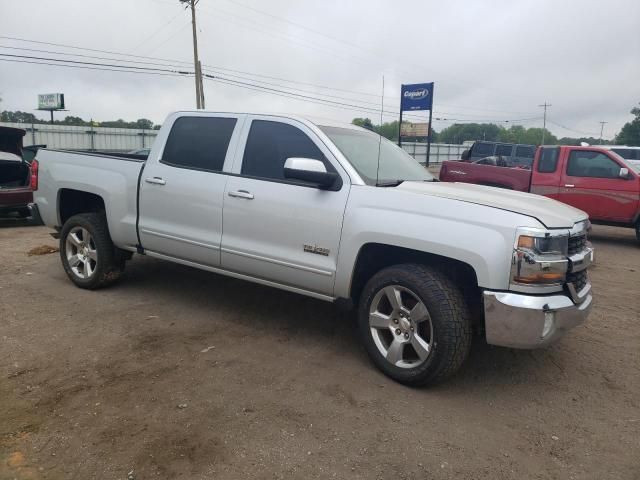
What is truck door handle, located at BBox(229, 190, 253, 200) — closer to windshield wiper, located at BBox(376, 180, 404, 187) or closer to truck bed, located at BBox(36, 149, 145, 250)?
windshield wiper, located at BBox(376, 180, 404, 187)

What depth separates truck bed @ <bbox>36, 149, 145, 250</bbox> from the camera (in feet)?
16.2

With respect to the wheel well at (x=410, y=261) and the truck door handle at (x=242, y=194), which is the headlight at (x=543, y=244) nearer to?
the wheel well at (x=410, y=261)

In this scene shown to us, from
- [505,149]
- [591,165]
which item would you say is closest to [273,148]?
[591,165]

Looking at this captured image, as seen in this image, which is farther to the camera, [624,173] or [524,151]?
[524,151]

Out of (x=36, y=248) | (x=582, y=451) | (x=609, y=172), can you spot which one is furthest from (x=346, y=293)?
(x=609, y=172)

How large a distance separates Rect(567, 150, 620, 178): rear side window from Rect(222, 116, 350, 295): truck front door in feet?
25.1

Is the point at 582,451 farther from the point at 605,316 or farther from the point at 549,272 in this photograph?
the point at 605,316

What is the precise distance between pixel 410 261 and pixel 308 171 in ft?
3.16

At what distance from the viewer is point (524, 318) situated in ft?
10.1

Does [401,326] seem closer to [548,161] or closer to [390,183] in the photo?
[390,183]

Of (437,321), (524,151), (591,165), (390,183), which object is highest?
(524,151)

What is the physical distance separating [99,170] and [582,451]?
474 cm

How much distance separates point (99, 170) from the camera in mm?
5176

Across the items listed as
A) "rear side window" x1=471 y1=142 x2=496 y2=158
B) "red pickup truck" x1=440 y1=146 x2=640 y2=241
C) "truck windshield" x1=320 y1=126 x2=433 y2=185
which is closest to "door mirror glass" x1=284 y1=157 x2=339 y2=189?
"truck windshield" x1=320 y1=126 x2=433 y2=185
